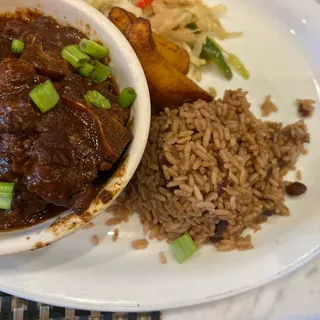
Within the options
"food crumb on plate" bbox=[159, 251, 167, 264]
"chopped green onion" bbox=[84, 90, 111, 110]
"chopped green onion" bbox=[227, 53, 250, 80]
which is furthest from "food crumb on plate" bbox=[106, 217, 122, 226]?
"chopped green onion" bbox=[227, 53, 250, 80]

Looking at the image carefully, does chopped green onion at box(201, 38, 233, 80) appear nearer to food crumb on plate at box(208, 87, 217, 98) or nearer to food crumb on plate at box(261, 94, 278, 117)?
food crumb on plate at box(208, 87, 217, 98)

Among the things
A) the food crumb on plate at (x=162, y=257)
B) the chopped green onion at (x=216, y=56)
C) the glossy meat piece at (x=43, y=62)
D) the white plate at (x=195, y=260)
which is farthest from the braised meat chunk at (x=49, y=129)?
the chopped green onion at (x=216, y=56)

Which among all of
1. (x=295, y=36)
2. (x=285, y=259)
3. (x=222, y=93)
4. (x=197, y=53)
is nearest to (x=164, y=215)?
(x=285, y=259)

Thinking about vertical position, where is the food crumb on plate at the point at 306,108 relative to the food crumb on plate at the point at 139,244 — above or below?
above

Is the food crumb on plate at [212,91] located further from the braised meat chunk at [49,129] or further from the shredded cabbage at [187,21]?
the braised meat chunk at [49,129]

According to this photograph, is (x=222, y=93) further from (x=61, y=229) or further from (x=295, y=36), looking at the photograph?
(x=61, y=229)

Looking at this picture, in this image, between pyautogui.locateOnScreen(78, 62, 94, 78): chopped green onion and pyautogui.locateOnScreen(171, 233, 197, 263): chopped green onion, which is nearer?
pyautogui.locateOnScreen(78, 62, 94, 78): chopped green onion

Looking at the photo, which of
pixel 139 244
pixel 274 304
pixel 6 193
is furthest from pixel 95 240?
pixel 274 304

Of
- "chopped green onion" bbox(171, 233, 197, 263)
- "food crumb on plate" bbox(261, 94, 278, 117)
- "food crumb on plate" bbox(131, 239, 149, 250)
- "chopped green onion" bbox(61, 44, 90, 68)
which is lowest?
"food crumb on plate" bbox(131, 239, 149, 250)
